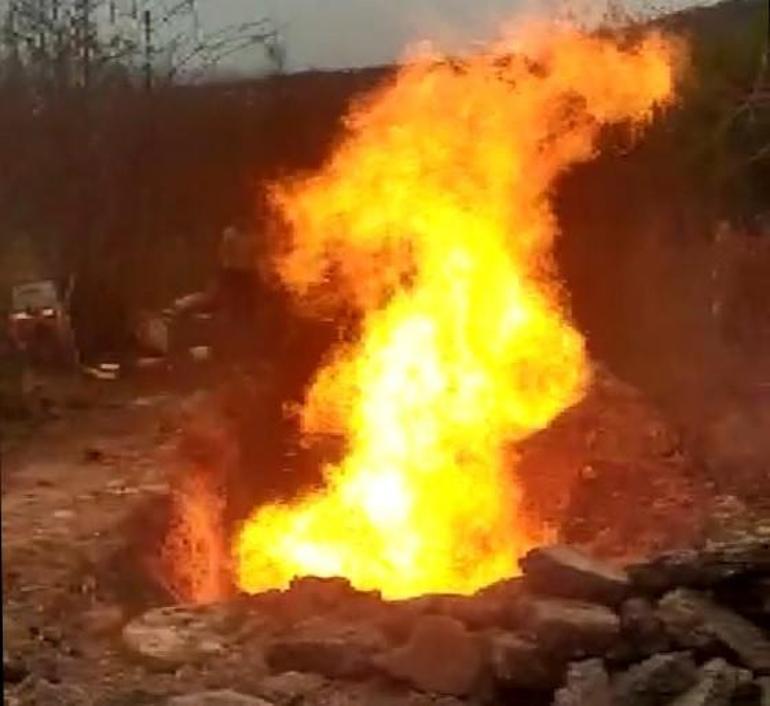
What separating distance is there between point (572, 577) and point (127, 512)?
3.28m

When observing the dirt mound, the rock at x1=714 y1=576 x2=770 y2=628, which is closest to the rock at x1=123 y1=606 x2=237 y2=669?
the rock at x1=714 y1=576 x2=770 y2=628

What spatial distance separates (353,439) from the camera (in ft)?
33.9

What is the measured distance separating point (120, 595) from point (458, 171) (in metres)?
4.66

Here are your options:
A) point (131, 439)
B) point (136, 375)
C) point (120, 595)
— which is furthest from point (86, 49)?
point (120, 595)

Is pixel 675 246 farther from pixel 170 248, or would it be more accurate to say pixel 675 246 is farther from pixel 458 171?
pixel 170 248

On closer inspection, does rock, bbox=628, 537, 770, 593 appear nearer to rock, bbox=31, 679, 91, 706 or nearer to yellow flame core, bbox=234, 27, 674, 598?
yellow flame core, bbox=234, 27, 674, 598

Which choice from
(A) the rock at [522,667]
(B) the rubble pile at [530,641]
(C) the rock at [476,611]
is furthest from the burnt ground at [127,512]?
(A) the rock at [522,667]

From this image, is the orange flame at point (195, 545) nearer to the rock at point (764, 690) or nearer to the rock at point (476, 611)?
the rock at point (476, 611)

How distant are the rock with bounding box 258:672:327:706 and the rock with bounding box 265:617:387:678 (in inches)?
3.2

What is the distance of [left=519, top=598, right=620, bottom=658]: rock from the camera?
6.14 meters

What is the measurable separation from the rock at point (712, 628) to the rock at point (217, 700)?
5.78 feet

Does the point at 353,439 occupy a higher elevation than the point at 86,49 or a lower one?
lower

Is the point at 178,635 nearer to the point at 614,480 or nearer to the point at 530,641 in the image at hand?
the point at 530,641

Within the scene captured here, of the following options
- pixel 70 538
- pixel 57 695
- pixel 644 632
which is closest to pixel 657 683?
pixel 644 632
